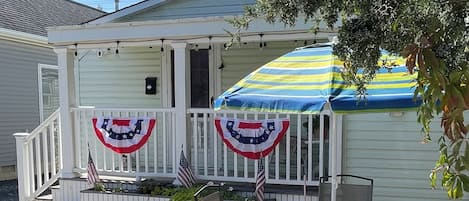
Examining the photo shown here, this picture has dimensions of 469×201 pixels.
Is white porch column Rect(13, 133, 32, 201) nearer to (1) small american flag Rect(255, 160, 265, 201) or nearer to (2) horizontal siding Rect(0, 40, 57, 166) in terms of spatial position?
(1) small american flag Rect(255, 160, 265, 201)

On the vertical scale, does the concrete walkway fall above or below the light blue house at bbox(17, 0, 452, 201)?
below

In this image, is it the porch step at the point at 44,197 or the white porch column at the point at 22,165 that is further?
the porch step at the point at 44,197

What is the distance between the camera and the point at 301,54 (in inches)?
125

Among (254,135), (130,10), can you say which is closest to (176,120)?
(254,135)

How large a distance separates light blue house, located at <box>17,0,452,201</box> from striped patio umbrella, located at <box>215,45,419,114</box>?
5.14 ft

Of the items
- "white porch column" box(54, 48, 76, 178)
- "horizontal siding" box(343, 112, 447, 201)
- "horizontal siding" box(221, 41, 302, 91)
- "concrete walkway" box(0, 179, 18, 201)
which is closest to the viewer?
"horizontal siding" box(343, 112, 447, 201)

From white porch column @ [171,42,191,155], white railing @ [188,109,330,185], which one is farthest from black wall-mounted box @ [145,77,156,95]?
white porch column @ [171,42,191,155]

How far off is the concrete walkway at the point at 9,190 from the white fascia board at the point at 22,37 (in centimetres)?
286

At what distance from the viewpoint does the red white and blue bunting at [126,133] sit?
16.1 ft

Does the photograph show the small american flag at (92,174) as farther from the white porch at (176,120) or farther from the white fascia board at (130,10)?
the white fascia board at (130,10)

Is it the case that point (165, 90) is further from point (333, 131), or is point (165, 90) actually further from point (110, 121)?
point (333, 131)

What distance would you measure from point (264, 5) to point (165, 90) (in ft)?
15.9

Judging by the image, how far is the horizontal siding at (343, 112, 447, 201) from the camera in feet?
14.1

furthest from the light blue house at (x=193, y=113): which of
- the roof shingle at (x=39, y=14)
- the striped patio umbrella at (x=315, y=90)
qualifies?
the roof shingle at (x=39, y=14)
